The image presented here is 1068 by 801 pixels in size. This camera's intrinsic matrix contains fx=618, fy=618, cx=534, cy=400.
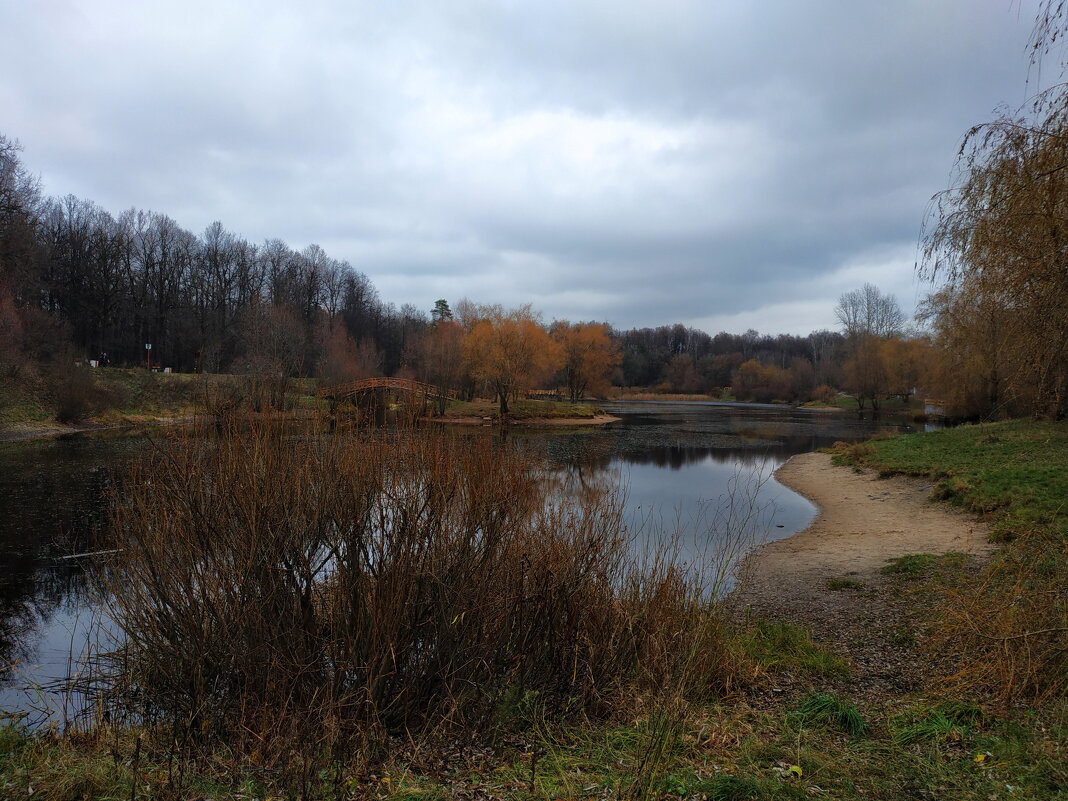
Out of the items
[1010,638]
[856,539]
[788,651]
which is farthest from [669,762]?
[856,539]

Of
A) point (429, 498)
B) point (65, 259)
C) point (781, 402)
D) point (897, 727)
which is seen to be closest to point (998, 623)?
point (897, 727)

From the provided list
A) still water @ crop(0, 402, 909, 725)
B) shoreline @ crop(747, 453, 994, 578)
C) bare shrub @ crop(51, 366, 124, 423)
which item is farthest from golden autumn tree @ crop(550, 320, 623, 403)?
shoreline @ crop(747, 453, 994, 578)

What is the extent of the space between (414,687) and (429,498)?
5.74 ft

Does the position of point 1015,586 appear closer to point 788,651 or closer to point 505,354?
point 788,651

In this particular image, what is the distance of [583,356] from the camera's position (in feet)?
252

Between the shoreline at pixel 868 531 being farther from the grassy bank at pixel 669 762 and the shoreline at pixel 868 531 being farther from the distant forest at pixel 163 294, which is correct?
the distant forest at pixel 163 294

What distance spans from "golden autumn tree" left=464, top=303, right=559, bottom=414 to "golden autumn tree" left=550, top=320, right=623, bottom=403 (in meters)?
16.7

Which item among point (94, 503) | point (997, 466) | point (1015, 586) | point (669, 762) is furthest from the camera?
point (997, 466)

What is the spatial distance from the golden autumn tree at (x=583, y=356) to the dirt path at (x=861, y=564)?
181 ft

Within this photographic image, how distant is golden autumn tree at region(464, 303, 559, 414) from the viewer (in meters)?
54.9

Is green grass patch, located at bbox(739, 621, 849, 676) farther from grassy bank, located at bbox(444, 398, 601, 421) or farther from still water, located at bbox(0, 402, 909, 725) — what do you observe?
grassy bank, located at bbox(444, 398, 601, 421)

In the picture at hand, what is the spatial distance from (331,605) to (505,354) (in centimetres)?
4982

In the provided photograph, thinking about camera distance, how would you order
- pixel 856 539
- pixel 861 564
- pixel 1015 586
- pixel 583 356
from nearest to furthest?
pixel 1015 586 → pixel 861 564 → pixel 856 539 → pixel 583 356

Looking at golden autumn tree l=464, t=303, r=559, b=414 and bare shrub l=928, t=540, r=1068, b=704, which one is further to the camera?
golden autumn tree l=464, t=303, r=559, b=414
